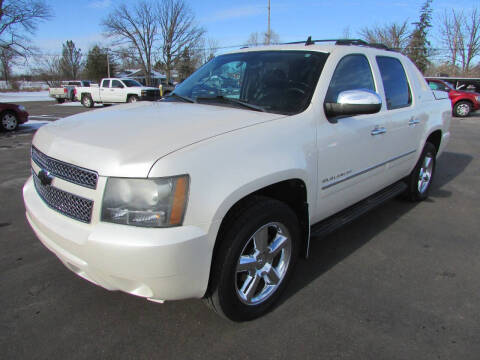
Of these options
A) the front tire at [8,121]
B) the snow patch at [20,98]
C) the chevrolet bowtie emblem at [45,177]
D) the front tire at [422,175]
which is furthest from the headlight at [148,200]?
the snow patch at [20,98]

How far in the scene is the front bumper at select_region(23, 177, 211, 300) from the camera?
1.72m

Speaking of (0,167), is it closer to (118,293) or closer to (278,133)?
(118,293)

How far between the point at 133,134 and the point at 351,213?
6.67 ft

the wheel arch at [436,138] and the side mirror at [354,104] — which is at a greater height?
the side mirror at [354,104]

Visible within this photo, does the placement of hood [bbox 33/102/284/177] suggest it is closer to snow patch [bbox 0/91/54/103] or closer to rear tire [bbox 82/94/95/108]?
rear tire [bbox 82/94/95/108]

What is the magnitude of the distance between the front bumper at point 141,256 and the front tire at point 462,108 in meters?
18.6

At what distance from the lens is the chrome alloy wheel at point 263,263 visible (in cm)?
223

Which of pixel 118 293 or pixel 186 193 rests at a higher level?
pixel 186 193

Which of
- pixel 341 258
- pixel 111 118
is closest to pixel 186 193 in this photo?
pixel 111 118

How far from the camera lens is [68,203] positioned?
199 cm

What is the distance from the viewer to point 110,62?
5691cm

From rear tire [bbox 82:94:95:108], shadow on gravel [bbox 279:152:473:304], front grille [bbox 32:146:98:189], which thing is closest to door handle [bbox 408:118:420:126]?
shadow on gravel [bbox 279:152:473:304]

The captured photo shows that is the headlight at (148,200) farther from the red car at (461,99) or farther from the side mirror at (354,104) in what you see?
the red car at (461,99)

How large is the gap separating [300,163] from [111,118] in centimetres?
136
